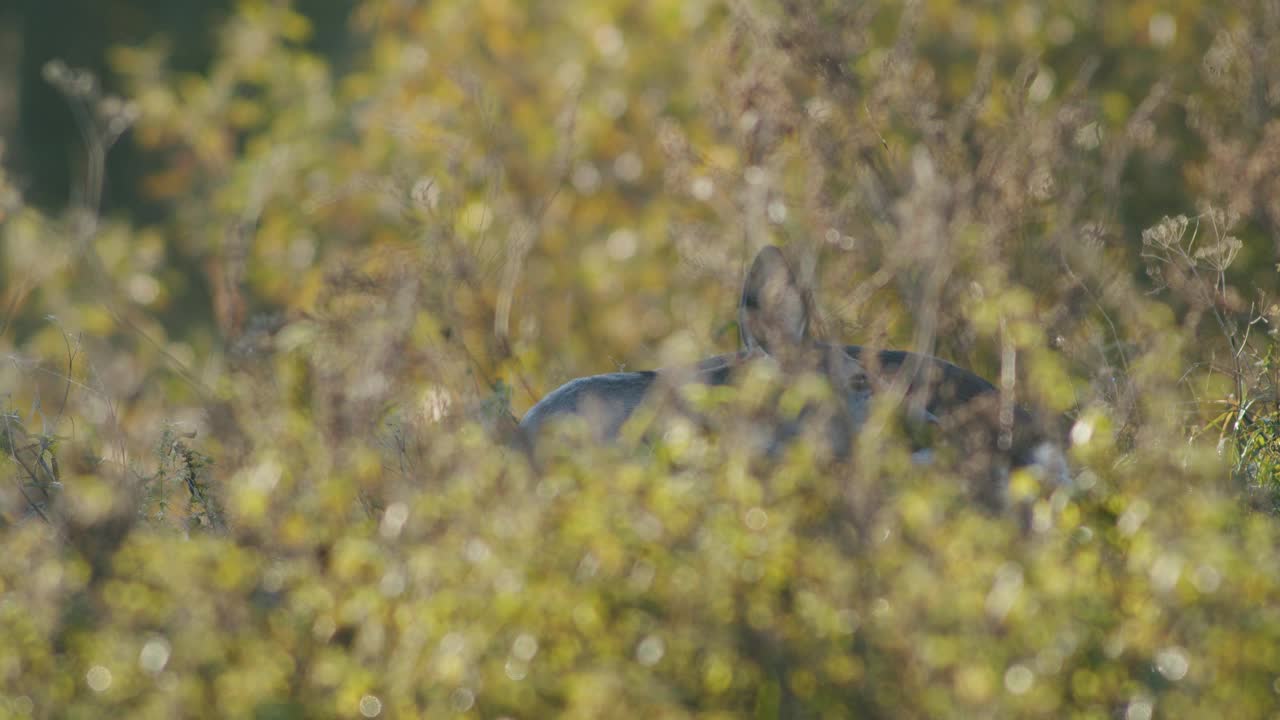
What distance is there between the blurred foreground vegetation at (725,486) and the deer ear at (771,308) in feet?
0.27

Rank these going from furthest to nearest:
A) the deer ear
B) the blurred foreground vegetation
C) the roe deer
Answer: the deer ear → the roe deer → the blurred foreground vegetation

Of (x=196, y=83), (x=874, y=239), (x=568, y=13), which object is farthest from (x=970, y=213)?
(x=196, y=83)

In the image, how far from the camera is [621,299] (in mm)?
7355

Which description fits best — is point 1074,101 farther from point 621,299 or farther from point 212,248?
point 212,248

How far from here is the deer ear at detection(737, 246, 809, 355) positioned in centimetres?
345

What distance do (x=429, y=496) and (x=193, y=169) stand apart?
7.12m

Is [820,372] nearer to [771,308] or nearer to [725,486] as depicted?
[771,308]

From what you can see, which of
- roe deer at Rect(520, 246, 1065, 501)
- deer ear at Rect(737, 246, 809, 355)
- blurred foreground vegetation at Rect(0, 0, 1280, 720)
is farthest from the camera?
deer ear at Rect(737, 246, 809, 355)

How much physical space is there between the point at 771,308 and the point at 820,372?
21 cm

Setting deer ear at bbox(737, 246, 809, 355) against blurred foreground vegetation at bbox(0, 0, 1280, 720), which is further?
deer ear at bbox(737, 246, 809, 355)

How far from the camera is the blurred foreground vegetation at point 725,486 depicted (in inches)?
102

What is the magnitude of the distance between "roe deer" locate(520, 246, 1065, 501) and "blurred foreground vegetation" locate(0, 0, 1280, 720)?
93mm

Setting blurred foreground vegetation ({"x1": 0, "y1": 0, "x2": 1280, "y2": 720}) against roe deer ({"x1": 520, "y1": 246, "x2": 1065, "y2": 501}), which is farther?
roe deer ({"x1": 520, "y1": 246, "x2": 1065, "y2": 501})

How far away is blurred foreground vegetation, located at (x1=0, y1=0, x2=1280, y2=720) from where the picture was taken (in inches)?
102
